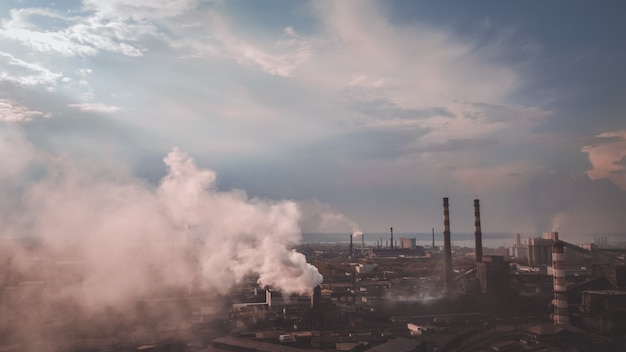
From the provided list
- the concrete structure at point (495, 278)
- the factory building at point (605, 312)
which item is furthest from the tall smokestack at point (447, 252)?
the factory building at point (605, 312)

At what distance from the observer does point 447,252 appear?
54.0m

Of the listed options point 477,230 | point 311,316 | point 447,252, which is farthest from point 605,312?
point 311,316

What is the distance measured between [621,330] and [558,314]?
14.0 ft

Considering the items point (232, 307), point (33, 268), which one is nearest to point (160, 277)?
point (232, 307)

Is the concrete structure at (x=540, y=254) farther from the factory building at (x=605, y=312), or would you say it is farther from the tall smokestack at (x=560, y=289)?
the tall smokestack at (x=560, y=289)

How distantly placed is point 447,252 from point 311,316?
80.1 feet

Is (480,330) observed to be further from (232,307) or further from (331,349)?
(232,307)

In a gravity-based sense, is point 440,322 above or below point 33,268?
below

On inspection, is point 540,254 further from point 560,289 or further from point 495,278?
point 560,289

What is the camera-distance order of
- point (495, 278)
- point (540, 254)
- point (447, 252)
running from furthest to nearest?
point (540, 254), point (447, 252), point (495, 278)

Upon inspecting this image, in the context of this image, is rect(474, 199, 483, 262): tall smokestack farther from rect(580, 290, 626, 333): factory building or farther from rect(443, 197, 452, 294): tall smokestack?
rect(580, 290, 626, 333): factory building

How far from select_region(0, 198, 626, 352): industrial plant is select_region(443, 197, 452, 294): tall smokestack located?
0.23m

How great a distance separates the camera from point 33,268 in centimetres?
3709

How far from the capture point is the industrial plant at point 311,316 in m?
28.8
